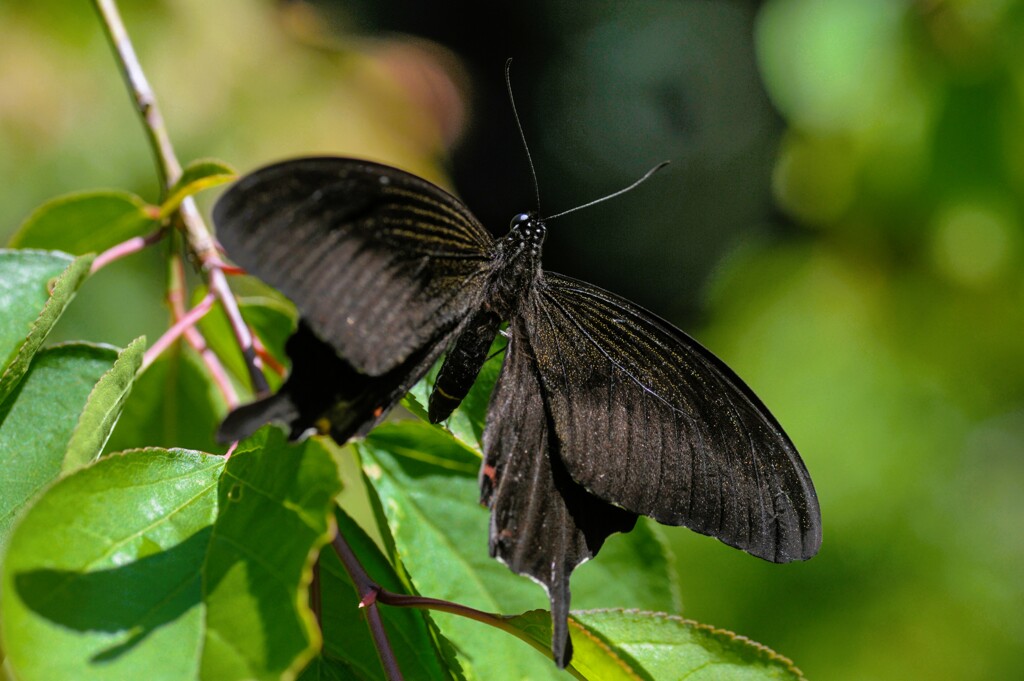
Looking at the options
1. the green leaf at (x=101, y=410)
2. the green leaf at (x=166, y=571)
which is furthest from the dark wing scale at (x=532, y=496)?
the green leaf at (x=101, y=410)

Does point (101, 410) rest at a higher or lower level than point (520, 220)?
lower

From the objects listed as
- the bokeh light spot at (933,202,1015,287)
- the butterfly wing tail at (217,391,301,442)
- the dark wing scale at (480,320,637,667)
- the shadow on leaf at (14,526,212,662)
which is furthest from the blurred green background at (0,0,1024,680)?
the shadow on leaf at (14,526,212,662)

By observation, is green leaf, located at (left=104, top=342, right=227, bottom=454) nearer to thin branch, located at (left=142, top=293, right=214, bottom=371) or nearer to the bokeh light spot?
thin branch, located at (left=142, top=293, right=214, bottom=371)

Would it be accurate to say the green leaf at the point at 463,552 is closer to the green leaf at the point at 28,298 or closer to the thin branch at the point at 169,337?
the thin branch at the point at 169,337

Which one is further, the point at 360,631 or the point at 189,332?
the point at 189,332

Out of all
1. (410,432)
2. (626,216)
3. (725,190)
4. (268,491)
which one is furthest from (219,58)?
(725,190)

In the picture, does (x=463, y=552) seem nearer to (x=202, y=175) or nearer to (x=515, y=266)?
(x=515, y=266)

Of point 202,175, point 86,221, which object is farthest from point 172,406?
point 202,175
